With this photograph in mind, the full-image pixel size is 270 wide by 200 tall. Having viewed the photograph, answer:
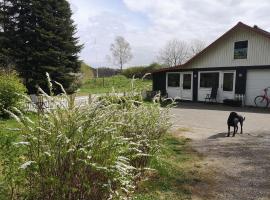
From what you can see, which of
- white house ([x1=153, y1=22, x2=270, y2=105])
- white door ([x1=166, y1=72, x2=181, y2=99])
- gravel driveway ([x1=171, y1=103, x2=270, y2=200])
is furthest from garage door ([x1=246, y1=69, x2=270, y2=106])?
gravel driveway ([x1=171, y1=103, x2=270, y2=200])

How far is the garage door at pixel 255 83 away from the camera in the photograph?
60.0ft

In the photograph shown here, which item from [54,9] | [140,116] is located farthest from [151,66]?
[140,116]

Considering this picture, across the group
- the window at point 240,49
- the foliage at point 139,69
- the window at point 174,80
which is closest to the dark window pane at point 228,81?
the window at point 240,49

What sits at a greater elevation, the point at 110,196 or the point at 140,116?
the point at 140,116

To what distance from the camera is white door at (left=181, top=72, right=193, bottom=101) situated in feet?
72.7

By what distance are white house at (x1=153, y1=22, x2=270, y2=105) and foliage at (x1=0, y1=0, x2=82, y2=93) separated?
25.2ft

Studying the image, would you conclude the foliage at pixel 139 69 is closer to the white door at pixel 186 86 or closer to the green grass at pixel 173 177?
the white door at pixel 186 86

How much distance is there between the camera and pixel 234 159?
662cm

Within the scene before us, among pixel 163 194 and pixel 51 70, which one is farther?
pixel 51 70

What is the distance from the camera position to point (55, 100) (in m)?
3.25

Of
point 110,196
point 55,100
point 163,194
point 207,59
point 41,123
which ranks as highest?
point 207,59

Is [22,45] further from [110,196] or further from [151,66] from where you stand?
[151,66]

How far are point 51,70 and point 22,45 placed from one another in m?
2.95

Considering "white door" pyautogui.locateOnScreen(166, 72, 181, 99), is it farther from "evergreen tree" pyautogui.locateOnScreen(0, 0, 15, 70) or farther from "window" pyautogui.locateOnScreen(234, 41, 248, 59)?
"evergreen tree" pyautogui.locateOnScreen(0, 0, 15, 70)
